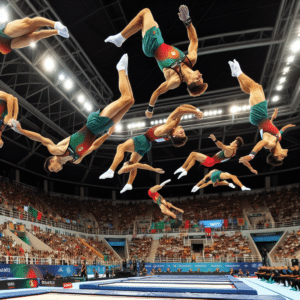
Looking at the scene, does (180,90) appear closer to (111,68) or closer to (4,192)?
(111,68)

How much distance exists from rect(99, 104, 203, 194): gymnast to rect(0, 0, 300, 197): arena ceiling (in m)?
9.77

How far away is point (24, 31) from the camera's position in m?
5.08

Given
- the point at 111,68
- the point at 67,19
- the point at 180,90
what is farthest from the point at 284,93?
the point at 67,19

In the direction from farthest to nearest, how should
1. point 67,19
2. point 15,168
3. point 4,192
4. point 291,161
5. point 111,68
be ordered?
point 291,161
point 15,168
point 4,192
point 111,68
point 67,19

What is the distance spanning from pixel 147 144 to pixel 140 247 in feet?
86.4

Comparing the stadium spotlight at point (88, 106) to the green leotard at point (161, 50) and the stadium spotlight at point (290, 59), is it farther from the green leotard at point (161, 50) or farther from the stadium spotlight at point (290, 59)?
the green leotard at point (161, 50)

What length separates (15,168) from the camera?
101 feet

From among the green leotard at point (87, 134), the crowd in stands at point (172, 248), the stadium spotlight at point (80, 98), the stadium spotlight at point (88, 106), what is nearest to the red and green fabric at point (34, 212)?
the stadium spotlight at point (88, 106)

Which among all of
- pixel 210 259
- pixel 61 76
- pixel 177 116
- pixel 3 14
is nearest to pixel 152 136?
pixel 177 116

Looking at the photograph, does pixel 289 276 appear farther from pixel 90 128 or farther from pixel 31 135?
pixel 31 135

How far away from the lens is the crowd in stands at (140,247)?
32125 millimetres

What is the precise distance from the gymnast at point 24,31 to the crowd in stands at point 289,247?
27.0m

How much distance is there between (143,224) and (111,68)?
21063 millimetres

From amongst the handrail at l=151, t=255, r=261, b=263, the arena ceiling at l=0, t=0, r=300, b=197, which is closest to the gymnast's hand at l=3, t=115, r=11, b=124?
the arena ceiling at l=0, t=0, r=300, b=197
